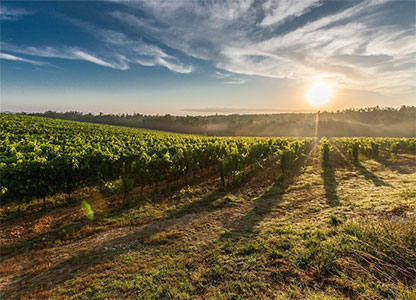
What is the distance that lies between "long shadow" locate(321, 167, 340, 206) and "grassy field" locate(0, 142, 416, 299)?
160mm

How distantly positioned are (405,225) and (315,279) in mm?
2338

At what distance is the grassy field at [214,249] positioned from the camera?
3.44 meters

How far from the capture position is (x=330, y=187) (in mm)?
10297

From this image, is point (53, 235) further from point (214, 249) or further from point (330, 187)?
point (330, 187)

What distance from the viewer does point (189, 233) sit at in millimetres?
5777

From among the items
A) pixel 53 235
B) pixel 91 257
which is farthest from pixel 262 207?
pixel 53 235

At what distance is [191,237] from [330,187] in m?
8.81

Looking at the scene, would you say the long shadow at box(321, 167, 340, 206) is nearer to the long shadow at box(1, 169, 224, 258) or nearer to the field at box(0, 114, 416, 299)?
the field at box(0, 114, 416, 299)

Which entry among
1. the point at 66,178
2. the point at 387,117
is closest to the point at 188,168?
the point at 66,178

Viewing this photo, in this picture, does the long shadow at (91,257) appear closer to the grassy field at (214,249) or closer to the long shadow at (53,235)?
the grassy field at (214,249)

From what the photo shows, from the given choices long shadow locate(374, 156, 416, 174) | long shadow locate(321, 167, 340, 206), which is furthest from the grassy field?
long shadow locate(374, 156, 416, 174)

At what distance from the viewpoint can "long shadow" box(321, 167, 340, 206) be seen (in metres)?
8.07

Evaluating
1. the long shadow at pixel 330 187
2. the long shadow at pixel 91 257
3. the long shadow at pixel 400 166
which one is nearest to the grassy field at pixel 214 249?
the long shadow at pixel 91 257

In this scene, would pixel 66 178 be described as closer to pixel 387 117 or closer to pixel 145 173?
pixel 145 173
